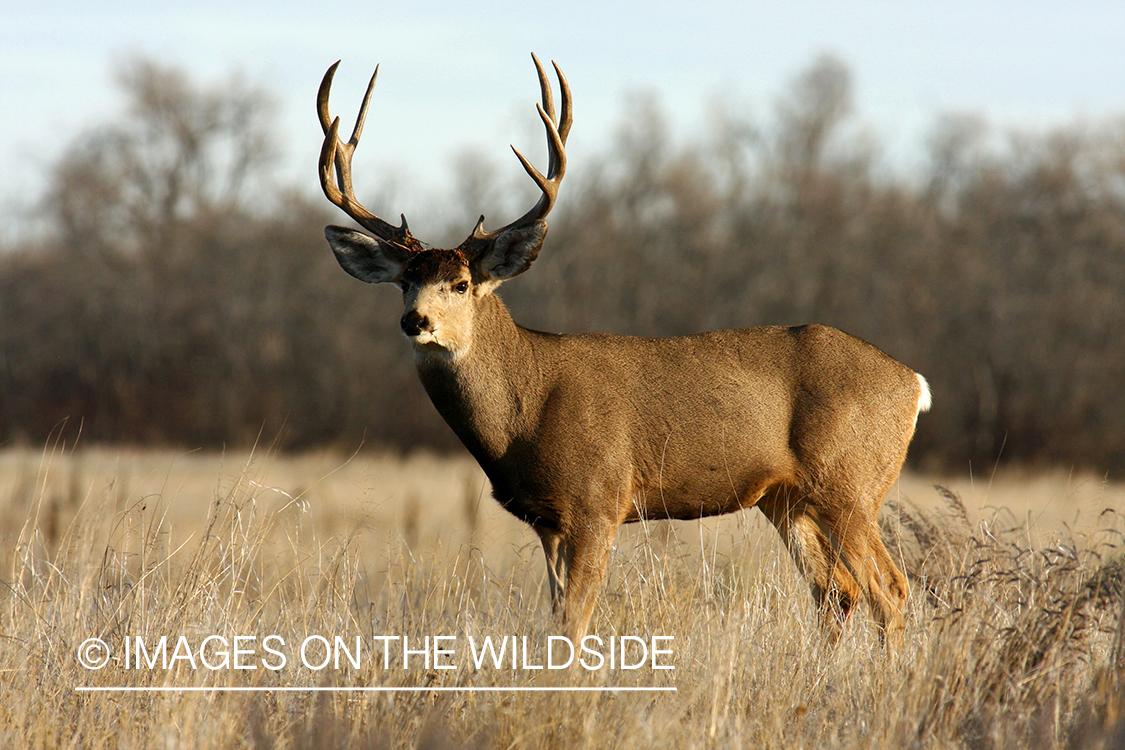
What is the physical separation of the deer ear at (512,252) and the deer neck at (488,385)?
0.25 m

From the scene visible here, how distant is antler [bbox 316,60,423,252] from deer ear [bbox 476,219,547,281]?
16.8 inches

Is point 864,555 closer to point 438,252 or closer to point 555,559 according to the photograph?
point 555,559

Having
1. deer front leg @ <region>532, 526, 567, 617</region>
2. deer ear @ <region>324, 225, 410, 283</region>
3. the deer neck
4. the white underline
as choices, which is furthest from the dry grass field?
deer ear @ <region>324, 225, 410, 283</region>

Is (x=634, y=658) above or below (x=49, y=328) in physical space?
above

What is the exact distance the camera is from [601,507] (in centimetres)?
583

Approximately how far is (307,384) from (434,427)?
14.0 ft

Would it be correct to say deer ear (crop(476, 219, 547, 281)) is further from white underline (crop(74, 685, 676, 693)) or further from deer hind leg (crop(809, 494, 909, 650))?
white underline (crop(74, 685, 676, 693))

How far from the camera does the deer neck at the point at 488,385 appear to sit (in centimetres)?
602

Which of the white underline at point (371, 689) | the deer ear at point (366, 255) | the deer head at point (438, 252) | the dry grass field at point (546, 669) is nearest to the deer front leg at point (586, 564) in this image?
the dry grass field at point (546, 669)

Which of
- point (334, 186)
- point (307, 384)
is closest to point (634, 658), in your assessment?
point (334, 186)

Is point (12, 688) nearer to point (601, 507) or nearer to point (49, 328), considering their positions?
point (601, 507)

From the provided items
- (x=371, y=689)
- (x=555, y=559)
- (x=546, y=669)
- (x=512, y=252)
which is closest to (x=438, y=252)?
(x=512, y=252)

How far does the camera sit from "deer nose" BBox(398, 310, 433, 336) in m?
5.78

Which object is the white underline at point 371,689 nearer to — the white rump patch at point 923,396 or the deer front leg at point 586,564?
the deer front leg at point 586,564
